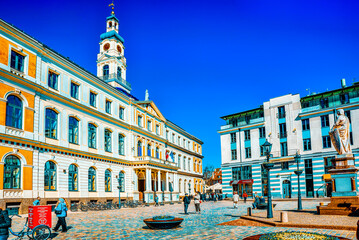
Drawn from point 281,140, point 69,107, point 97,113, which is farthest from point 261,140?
point 69,107

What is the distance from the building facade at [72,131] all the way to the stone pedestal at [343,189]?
74.9 feet

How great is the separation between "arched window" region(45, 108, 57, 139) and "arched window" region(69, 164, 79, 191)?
4084 millimetres

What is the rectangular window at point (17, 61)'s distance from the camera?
27.2m

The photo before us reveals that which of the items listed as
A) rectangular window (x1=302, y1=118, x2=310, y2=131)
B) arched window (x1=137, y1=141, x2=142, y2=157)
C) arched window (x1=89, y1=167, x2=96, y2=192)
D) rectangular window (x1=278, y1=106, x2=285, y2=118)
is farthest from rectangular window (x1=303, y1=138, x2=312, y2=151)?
arched window (x1=89, y1=167, x2=96, y2=192)

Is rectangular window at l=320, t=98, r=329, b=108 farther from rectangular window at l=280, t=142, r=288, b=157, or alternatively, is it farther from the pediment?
the pediment

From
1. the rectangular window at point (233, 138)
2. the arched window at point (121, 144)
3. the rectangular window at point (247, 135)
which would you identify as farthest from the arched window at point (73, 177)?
the rectangular window at point (247, 135)

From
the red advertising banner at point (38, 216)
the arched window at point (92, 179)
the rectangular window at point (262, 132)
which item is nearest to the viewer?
the red advertising banner at point (38, 216)

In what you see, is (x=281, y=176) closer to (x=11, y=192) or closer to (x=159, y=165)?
(x=159, y=165)

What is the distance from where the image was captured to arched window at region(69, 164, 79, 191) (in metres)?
33.6

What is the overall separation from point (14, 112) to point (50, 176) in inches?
279

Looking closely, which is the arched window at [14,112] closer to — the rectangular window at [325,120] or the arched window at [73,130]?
the arched window at [73,130]

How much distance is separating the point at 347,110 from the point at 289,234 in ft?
145

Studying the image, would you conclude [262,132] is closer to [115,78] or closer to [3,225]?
[115,78]

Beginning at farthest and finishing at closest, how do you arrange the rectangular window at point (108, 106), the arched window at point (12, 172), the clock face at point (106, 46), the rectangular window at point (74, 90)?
the clock face at point (106, 46), the rectangular window at point (108, 106), the rectangular window at point (74, 90), the arched window at point (12, 172)
